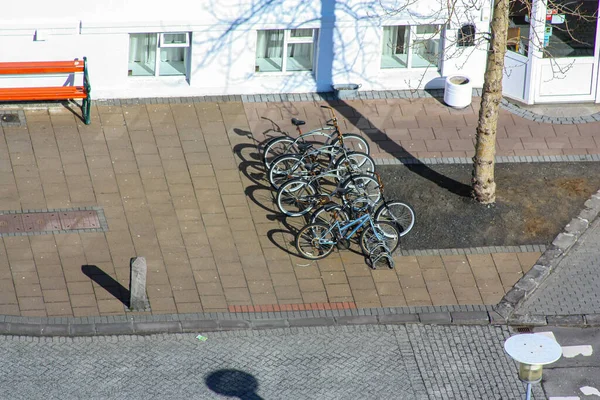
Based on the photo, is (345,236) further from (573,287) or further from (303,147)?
(573,287)

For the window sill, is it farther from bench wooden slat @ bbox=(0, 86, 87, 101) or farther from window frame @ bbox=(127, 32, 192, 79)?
bench wooden slat @ bbox=(0, 86, 87, 101)

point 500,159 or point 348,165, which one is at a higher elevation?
point 348,165

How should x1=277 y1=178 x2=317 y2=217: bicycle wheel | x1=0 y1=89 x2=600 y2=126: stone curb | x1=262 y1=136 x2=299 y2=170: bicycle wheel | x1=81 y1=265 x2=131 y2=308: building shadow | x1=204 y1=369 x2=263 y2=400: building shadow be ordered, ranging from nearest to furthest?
x1=204 y1=369 x2=263 y2=400: building shadow, x1=81 y1=265 x2=131 y2=308: building shadow, x1=277 y1=178 x2=317 y2=217: bicycle wheel, x1=262 y1=136 x2=299 y2=170: bicycle wheel, x1=0 y1=89 x2=600 y2=126: stone curb

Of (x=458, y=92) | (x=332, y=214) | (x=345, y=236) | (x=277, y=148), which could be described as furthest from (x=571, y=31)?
(x=345, y=236)

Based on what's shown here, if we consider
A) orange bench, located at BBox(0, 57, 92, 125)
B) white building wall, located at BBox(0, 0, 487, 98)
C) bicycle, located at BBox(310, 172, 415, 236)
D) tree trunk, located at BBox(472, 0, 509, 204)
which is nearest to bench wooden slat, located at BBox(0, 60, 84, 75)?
orange bench, located at BBox(0, 57, 92, 125)

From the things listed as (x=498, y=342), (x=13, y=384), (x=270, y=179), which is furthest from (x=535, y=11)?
(x=13, y=384)

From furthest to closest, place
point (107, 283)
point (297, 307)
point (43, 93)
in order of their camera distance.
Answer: point (43, 93) < point (107, 283) < point (297, 307)

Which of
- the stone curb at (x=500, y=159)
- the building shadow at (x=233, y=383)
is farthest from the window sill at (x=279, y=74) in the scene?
the building shadow at (x=233, y=383)
